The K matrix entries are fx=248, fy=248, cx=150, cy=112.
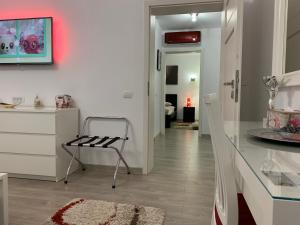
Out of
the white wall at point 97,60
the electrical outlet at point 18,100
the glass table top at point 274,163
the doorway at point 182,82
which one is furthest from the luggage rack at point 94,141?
the doorway at point 182,82

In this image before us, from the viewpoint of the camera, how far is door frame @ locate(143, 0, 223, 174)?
271cm

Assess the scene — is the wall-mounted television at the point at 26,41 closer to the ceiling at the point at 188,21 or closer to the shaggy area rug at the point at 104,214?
the shaggy area rug at the point at 104,214

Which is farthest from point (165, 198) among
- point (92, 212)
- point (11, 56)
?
point (11, 56)

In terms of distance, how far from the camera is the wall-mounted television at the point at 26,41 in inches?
120

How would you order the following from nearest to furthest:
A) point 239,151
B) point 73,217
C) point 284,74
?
point 239,151 → point 284,74 → point 73,217

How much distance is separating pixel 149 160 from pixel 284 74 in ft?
6.47

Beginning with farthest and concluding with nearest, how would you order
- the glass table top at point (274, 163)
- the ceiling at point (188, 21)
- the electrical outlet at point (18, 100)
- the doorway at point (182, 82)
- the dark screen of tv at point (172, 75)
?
the dark screen of tv at point (172, 75) < the doorway at point (182, 82) < the ceiling at point (188, 21) < the electrical outlet at point (18, 100) < the glass table top at point (274, 163)

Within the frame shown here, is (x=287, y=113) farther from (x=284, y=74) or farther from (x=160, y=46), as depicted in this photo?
(x=160, y=46)

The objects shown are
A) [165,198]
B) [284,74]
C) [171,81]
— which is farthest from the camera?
[171,81]

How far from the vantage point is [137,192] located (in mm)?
2447

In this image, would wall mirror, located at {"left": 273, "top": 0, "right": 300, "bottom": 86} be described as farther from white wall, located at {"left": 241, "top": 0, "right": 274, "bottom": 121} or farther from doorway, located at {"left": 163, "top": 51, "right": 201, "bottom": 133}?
doorway, located at {"left": 163, "top": 51, "right": 201, "bottom": 133}

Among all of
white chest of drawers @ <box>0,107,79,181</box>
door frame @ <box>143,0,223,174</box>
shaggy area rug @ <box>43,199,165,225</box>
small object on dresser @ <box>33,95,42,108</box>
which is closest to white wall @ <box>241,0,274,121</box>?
door frame @ <box>143,0,223,174</box>

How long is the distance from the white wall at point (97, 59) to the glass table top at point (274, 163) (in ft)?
6.78

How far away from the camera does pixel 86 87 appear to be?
310 centimetres
